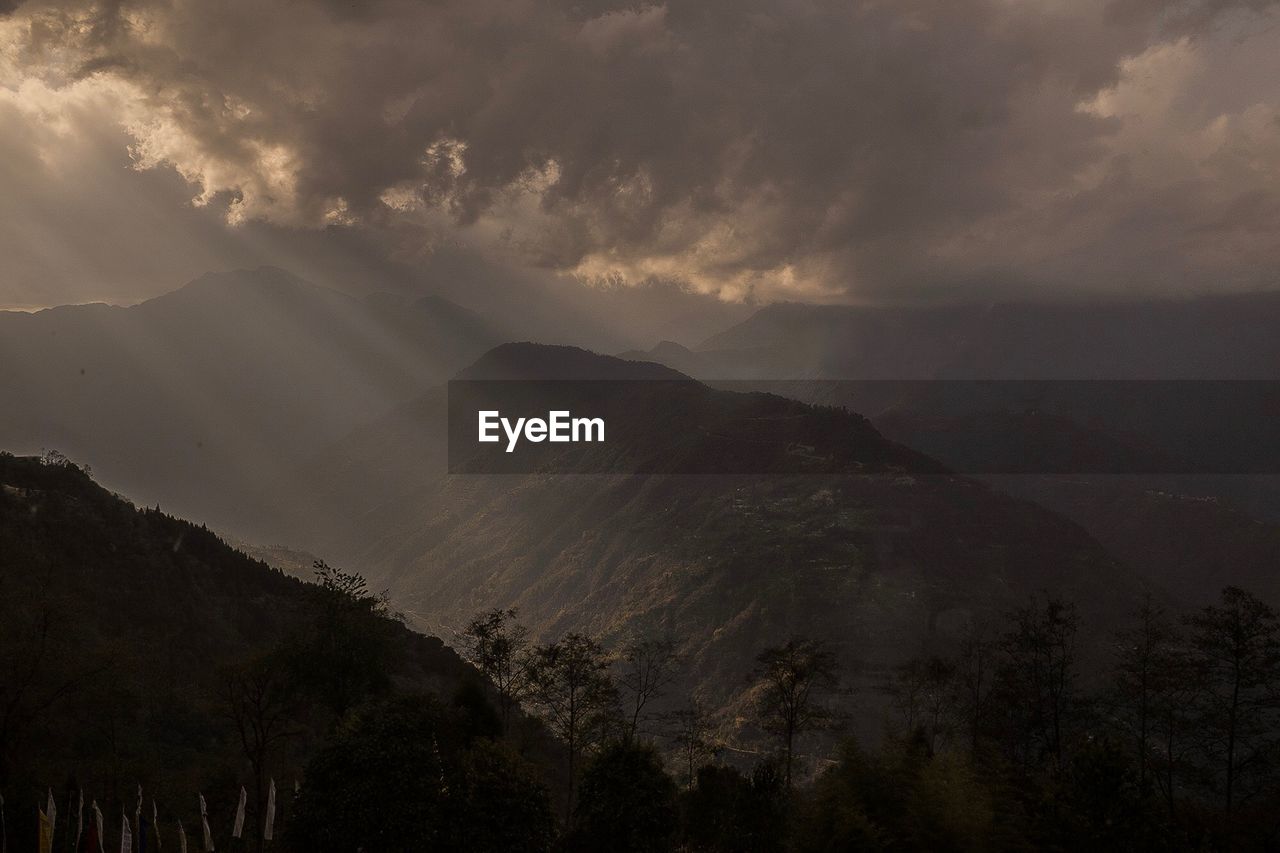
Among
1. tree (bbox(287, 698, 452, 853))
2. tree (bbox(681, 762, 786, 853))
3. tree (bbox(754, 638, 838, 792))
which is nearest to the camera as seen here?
tree (bbox(287, 698, 452, 853))

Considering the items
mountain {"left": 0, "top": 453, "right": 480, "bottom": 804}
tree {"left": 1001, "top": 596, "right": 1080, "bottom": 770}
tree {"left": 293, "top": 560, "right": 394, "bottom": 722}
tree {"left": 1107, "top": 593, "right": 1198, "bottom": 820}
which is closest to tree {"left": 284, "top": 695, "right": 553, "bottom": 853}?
mountain {"left": 0, "top": 453, "right": 480, "bottom": 804}

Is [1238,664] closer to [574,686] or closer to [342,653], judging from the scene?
[574,686]

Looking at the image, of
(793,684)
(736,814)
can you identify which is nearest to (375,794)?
(736,814)

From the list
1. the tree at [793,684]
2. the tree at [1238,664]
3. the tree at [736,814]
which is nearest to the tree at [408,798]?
the tree at [736,814]

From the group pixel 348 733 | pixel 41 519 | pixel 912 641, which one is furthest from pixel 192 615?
pixel 912 641

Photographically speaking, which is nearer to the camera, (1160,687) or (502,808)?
(502,808)

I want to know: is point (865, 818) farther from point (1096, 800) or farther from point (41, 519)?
point (41, 519)

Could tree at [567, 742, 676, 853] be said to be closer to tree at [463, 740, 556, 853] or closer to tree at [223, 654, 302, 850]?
tree at [463, 740, 556, 853]
